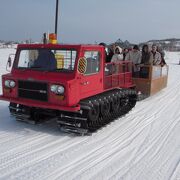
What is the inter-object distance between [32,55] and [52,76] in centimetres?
86

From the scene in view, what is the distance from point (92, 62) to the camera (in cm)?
709

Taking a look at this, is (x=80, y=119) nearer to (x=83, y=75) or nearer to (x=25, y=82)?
(x=83, y=75)

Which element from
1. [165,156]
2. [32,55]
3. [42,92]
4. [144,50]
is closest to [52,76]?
[42,92]

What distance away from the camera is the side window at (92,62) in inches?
272

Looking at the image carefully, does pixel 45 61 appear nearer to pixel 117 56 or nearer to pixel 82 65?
pixel 82 65

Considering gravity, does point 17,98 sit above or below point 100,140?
above

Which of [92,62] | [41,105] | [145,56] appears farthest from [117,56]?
[41,105]

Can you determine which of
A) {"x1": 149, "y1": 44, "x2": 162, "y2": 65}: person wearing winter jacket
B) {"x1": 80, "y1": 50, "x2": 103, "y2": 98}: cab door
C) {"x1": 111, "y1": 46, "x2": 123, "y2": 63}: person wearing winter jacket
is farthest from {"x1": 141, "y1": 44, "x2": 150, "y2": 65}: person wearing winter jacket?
{"x1": 80, "y1": 50, "x2": 103, "y2": 98}: cab door

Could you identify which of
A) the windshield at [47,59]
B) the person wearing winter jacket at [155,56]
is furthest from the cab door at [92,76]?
the person wearing winter jacket at [155,56]

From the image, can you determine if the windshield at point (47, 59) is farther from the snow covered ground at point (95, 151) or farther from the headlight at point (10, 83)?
the snow covered ground at point (95, 151)

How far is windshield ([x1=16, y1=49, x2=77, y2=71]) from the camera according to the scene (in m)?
6.68

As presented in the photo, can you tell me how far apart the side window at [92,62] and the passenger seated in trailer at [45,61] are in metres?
0.71

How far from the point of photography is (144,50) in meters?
11.4

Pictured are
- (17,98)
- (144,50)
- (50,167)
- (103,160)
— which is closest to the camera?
(50,167)
